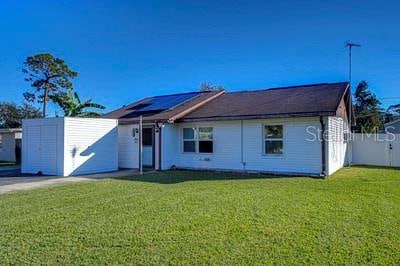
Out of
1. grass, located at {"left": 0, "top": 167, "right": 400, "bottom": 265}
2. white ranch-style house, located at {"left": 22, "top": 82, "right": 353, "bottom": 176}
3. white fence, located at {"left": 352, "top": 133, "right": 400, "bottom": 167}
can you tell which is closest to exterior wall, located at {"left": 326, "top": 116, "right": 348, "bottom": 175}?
white ranch-style house, located at {"left": 22, "top": 82, "right": 353, "bottom": 176}

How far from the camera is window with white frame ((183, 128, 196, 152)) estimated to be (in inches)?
664

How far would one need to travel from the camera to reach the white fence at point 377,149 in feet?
61.3

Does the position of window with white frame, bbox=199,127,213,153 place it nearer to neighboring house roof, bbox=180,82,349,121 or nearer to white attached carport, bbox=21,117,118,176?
neighboring house roof, bbox=180,82,349,121

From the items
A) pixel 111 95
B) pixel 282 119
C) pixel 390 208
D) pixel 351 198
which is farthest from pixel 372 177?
pixel 111 95

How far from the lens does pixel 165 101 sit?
67.5ft

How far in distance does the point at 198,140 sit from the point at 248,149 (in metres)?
2.77

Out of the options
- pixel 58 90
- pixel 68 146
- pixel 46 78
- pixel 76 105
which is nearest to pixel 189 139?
pixel 68 146

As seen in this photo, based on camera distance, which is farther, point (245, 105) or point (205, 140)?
point (245, 105)

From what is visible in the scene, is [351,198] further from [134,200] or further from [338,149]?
[338,149]

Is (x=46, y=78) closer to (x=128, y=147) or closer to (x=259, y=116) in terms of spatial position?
(x=128, y=147)

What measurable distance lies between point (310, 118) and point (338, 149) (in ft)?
13.9

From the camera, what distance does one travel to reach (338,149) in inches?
664

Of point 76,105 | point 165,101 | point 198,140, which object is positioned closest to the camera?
point 198,140

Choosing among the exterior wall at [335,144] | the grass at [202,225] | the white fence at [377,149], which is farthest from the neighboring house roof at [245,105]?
the grass at [202,225]
